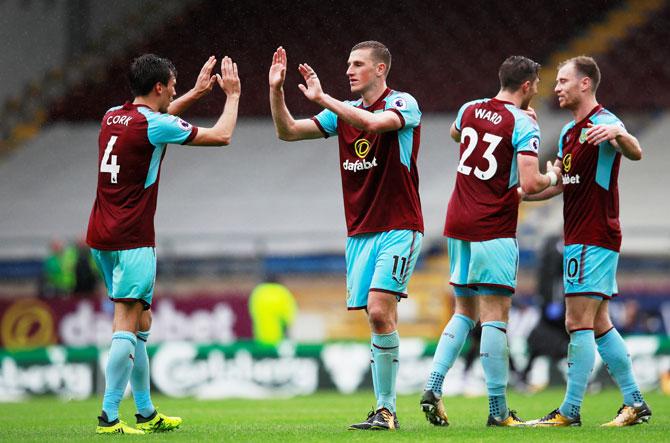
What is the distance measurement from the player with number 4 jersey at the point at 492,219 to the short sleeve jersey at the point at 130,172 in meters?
1.72

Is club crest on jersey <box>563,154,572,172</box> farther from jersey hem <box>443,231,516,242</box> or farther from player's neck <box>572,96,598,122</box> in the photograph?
jersey hem <box>443,231,516,242</box>

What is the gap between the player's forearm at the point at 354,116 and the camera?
22.5 ft

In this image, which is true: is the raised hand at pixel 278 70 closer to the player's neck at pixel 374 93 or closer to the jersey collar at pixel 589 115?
the player's neck at pixel 374 93

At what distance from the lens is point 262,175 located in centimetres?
2459

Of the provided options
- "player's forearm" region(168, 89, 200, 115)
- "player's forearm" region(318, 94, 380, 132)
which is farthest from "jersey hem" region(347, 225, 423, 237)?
"player's forearm" region(168, 89, 200, 115)

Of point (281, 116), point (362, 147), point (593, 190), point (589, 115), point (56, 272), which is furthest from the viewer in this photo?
point (56, 272)

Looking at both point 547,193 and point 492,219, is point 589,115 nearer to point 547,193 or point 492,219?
point 547,193

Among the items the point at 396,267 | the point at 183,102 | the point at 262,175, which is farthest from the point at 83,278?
the point at 396,267

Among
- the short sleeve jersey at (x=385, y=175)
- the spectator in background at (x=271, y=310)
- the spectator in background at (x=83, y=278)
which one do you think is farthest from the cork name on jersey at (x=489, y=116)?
the spectator in background at (x=83, y=278)

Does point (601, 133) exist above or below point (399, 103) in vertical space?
below

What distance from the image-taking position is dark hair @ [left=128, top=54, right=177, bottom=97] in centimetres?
720

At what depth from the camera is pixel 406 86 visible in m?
25.0

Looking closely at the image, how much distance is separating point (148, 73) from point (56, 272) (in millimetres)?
14434

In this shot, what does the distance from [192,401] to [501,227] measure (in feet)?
19.9
